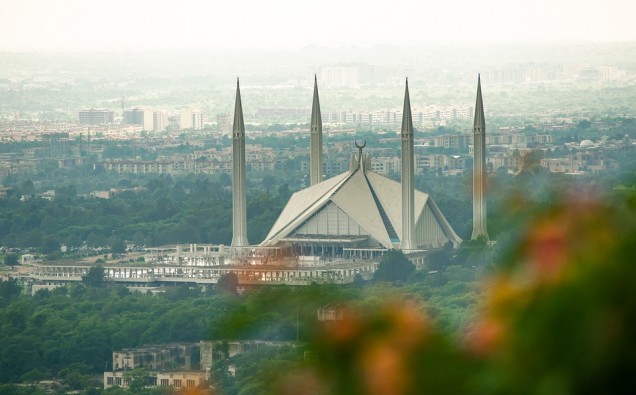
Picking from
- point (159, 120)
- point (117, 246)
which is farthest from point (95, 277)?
point (159, 120)

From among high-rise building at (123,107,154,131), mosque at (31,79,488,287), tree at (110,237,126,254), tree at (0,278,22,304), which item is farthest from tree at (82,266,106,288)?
high-rise building at (123,107,154,131)

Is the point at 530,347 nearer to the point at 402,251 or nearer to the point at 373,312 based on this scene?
the point at 373,312

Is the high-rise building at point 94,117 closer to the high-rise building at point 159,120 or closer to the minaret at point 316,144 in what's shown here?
the high-rise building at point 159,120

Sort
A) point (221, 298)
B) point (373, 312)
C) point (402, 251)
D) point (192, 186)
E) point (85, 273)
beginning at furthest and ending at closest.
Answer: point (192, 186) < point (85, 273) < point (402, 251) < point (221, 298) < point (373, 312)

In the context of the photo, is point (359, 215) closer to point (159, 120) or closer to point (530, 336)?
point (530, 336)

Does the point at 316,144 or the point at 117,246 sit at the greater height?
the point at 316,144

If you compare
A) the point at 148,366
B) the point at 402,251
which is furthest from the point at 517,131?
the point at 148,366

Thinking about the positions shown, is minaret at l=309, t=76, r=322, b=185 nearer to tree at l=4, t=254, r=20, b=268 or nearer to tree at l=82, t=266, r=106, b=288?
tree at l=82, t=266, r=106, b=288
